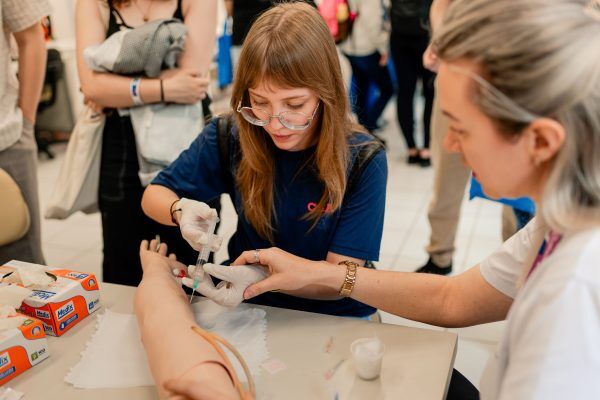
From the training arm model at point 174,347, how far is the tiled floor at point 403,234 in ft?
4.65

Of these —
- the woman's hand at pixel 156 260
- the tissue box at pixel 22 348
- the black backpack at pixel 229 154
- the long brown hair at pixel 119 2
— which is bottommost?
the tissue box at pixel 22 348

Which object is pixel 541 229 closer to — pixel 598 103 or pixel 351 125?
pixel 598 103

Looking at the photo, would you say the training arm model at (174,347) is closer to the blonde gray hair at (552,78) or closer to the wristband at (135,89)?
the blonde gray hair at (552,78)

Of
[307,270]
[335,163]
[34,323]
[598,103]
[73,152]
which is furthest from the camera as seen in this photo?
[73,152]

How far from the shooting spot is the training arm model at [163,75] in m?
1.86

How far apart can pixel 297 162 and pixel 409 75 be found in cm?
293

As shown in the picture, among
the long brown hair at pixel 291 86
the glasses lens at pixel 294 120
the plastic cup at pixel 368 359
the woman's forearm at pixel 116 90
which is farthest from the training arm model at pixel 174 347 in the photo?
the woman's forearm at pixel 116 90

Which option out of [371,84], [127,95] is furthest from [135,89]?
[371,84]

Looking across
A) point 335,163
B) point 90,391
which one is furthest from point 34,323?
point 335,163

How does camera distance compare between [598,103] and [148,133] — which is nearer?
[598,103]

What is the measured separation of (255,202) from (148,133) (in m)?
0.59

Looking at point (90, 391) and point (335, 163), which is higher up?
point (335, 163)

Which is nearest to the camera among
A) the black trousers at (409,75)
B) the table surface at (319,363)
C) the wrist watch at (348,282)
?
the table surface at (319,363)

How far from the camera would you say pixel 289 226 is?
1541 mm
